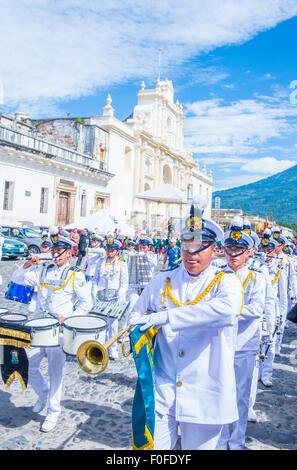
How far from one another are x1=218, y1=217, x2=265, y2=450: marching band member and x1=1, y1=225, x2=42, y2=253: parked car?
1646 cm

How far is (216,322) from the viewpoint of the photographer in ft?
7.97

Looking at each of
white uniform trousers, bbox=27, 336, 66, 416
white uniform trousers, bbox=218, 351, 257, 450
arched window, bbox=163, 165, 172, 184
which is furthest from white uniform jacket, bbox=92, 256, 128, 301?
arched window, bbox=163, 165, 172, 184

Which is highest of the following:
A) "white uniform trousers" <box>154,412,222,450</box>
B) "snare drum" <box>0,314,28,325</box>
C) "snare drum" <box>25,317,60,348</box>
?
"snare drum" <box>0,314,28,325</box>

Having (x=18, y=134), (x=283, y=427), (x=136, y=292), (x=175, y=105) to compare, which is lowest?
(x=283, y=427)

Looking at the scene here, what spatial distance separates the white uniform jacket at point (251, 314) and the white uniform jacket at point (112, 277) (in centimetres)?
357

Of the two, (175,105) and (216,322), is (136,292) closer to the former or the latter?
(216,322)

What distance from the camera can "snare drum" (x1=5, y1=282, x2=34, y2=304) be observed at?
15.8 ft

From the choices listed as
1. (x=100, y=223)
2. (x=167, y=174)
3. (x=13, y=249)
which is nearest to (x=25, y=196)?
(x=13, y=249)

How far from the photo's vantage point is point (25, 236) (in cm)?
2017

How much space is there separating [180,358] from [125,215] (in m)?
32.9

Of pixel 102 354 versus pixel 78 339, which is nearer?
pixel 102 354

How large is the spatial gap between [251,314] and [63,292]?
87.0 inches

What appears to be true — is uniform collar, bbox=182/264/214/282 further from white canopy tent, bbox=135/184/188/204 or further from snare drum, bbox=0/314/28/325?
white canopy tent, bbox=135/184/188/204
